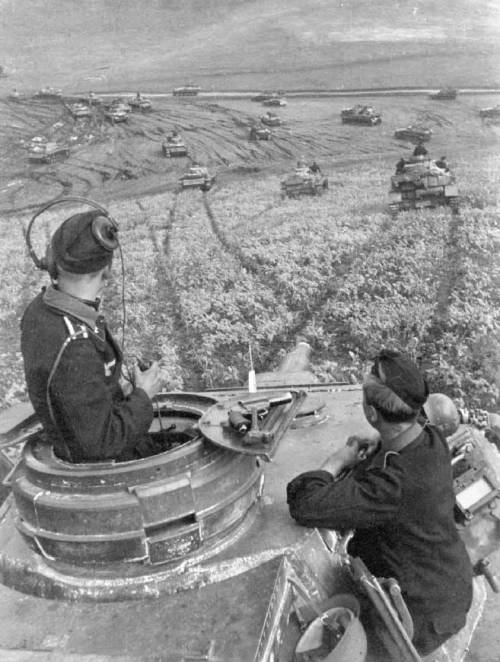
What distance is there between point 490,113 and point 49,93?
624 cm

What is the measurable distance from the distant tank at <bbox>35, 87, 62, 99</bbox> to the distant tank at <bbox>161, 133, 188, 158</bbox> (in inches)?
63.5

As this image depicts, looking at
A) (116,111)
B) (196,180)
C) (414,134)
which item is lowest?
(196,180)

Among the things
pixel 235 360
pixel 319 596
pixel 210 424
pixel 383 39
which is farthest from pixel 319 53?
pixel 319 596

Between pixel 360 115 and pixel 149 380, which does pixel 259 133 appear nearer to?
pixel 360 115

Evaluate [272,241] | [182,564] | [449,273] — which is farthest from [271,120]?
[182,564]

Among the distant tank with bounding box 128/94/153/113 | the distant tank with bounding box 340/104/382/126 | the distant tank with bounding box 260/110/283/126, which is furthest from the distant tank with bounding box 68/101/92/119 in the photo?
the distant tank with bounding box 340/104/382/126

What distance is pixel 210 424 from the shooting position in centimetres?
367

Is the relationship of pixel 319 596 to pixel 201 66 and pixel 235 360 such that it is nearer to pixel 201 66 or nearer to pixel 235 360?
pixel 235 360

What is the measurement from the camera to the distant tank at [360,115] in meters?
10.5

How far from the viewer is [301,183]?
34.0 feet

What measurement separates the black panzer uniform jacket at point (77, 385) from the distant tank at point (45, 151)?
255 inches

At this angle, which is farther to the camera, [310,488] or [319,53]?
[319,53]

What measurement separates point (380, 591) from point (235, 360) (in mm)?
5850

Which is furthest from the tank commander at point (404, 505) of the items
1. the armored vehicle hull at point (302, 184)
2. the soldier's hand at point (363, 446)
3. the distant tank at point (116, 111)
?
the distant tank at point (116, 111)
